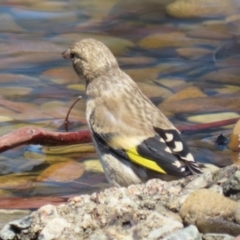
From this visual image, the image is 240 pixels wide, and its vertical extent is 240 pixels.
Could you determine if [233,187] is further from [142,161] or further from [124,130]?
[124,130]

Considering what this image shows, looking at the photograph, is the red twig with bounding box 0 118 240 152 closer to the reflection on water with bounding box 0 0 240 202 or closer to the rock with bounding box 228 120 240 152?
the reflection on water with bounding box 0 0 240 202

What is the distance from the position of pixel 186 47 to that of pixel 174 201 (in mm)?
6329

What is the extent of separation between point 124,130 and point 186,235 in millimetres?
1978

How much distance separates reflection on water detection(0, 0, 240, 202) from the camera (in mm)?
7203

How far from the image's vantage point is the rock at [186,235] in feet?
13.6

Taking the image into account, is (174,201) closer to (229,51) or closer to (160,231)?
(160,231)

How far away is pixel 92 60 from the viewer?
6730 mm

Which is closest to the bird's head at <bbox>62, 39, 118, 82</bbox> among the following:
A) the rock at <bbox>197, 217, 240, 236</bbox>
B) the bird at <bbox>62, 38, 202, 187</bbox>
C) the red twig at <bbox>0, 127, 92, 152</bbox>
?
the bird at <bbox>62, 38, 202, 187</bbox>

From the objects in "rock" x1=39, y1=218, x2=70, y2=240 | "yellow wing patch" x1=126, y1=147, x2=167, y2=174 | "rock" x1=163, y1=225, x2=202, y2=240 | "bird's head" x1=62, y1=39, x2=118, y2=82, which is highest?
"bird's head" x1=62, y1=39, x2=118, y2=82

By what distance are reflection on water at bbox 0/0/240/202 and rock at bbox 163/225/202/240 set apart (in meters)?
2.43

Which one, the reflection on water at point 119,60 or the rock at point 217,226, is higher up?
the rock at point 217,226

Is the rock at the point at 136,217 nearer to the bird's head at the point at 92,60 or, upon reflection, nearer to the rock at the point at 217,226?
the rock at the point at 217,226

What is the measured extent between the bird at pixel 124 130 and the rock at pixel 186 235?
1.28 meters

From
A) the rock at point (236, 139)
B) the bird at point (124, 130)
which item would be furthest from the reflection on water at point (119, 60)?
the bird at point (124, 130)
